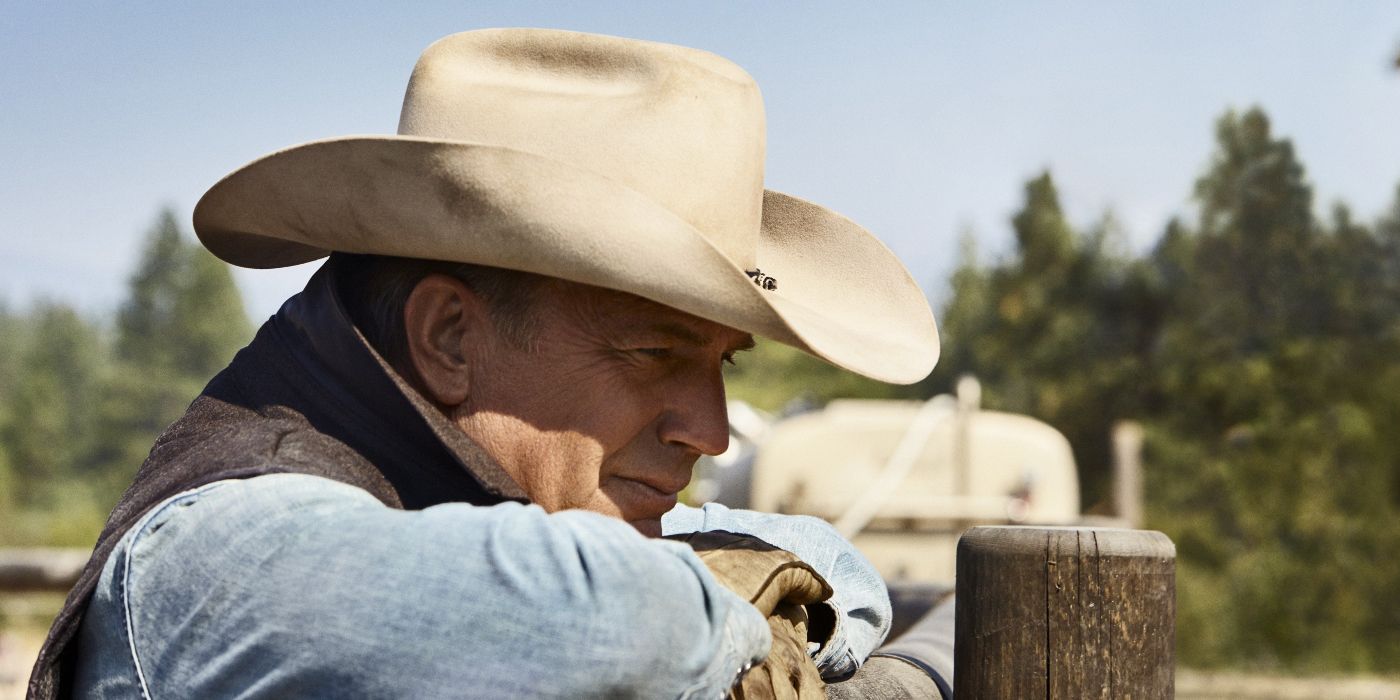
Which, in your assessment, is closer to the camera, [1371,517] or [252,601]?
[252,601]

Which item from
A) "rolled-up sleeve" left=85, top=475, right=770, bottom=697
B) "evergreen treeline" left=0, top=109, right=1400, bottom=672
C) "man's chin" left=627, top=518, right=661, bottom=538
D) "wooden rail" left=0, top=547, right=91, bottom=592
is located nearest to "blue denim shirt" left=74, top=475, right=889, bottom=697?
"rolled-up sleeve" left=85, top=475, right=770, bottom=697

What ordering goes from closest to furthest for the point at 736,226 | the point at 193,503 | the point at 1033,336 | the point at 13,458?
the point at 193,503 → the point at 736,226 → the point at 1033,336 → the point at 13,458

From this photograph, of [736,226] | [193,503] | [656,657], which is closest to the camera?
[656,657]

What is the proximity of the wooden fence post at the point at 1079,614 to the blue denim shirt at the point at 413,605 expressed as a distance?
1.83 feet

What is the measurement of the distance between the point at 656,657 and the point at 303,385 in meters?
0.62

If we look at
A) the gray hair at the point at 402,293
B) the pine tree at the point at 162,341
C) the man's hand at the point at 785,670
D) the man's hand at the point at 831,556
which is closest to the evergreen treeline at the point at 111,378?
the pine tree at the point at 162,341

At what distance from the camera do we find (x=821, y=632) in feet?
5.98

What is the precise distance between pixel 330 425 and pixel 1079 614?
912mm

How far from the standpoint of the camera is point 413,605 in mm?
1041

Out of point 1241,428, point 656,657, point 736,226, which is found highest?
point 736,226

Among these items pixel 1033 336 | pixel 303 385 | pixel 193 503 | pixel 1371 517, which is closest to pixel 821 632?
pixel 303 385

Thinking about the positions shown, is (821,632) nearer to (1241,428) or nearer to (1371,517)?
(1371,517)

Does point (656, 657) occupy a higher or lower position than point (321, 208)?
lower

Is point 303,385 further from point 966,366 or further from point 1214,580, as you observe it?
point 966,366
